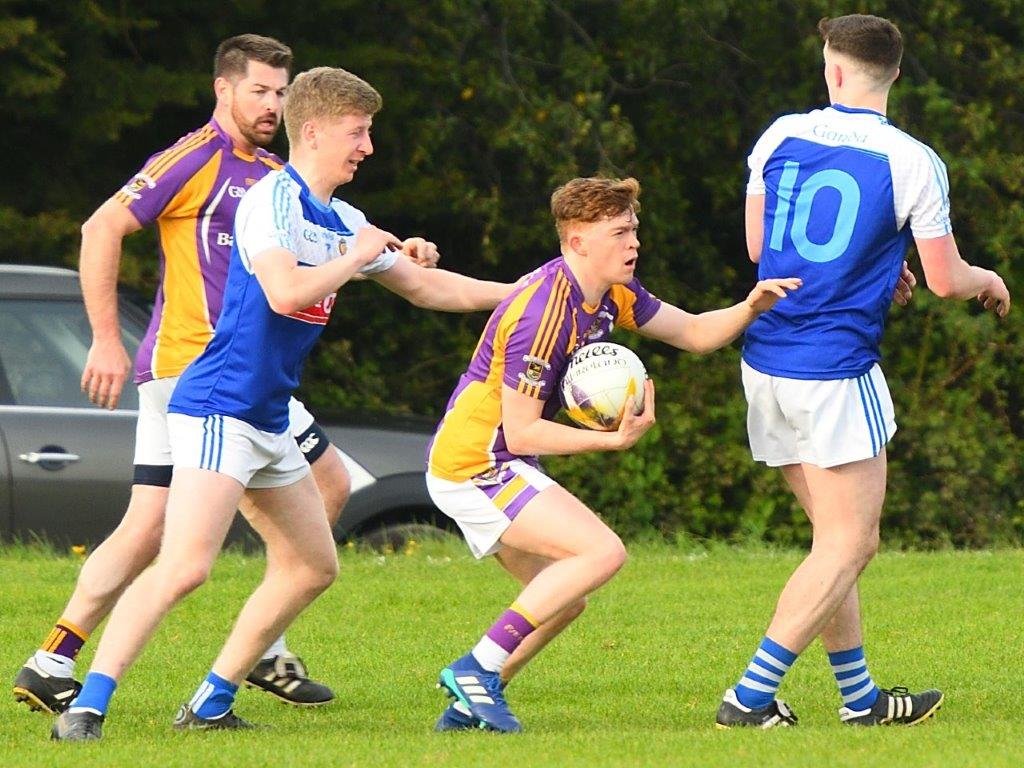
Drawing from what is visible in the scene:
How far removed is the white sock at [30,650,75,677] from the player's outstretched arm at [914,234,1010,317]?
125 inches

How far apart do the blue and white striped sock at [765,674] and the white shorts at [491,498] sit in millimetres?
860

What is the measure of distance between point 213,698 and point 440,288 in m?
1.54

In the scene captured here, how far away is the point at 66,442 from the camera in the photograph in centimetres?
1025

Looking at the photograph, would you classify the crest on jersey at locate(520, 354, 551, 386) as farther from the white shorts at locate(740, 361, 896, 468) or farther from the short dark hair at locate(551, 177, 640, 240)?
the white shorts at locate(740, 361, 896, 468)

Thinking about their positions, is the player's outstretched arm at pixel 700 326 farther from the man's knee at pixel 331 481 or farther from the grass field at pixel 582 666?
the man's knee at pixel 331 481

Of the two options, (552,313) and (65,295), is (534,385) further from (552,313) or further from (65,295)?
(65,295)

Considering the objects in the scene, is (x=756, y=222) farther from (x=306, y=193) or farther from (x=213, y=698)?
(x=213, y=698)

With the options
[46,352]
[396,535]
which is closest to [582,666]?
[396,535]

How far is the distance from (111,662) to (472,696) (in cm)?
112

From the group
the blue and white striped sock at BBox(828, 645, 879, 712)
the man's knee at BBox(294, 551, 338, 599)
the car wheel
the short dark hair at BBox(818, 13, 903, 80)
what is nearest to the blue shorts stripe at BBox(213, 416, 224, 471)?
the man's knee at BBox(294, 551, 338, 599)

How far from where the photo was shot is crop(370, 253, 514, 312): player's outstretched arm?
655cm

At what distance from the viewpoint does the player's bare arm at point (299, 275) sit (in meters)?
5.75

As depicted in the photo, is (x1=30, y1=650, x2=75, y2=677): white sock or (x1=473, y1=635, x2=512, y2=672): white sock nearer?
(x1=473, y1=635, x2=512, y2=672): white sock

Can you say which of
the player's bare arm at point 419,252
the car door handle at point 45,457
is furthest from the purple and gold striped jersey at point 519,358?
the car door handle at point 45,457
